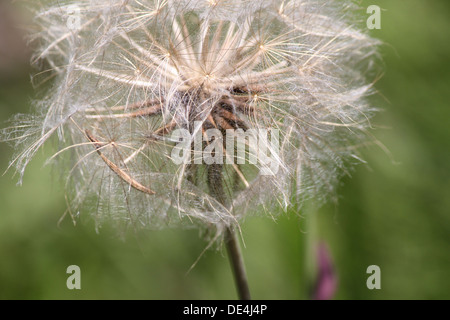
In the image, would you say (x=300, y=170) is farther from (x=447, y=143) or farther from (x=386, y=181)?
(x=447, y=143)

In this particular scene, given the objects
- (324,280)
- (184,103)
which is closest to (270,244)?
(324,280)

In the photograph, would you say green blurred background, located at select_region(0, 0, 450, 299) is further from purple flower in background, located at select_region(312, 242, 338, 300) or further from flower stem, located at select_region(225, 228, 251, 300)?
flower stem, located at select_region(225, 228, 251, 300)

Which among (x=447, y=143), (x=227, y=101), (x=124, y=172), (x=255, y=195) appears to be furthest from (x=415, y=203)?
(x=124, y=172)

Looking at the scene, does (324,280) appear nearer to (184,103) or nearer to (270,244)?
(270,244)

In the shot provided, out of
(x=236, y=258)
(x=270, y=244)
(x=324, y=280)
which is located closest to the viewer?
(x=236, y=258)

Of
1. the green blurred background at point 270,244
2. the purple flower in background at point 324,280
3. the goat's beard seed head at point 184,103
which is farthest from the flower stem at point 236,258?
the green blurred background at point 270,244

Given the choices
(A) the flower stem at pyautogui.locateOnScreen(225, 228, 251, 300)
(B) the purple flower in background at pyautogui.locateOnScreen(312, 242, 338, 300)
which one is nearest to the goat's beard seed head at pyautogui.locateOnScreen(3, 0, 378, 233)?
(A) the flower stem at pyautogui.locateOnScreen(225, 228, 251, 300)
